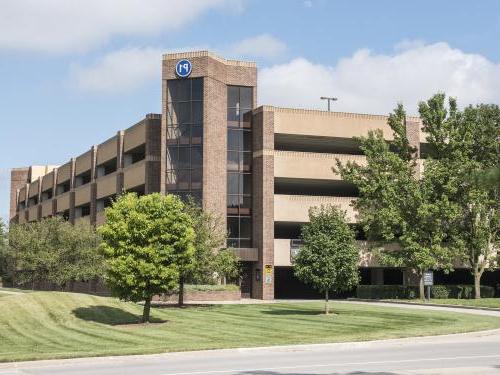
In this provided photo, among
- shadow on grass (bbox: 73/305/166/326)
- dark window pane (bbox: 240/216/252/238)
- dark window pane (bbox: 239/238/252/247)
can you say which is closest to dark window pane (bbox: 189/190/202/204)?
dark window pane (bbox: 240/216/252/238)

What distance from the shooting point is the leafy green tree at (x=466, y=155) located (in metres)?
52.9

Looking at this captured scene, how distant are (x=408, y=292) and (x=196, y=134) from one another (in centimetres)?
2087

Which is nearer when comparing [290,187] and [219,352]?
[219,352]

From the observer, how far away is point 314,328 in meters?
31.1

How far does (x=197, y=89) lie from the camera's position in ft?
196

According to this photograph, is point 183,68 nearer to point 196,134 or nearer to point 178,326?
point 196,134

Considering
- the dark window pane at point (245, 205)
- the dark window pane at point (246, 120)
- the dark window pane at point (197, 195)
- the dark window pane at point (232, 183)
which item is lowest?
the dark window pane at point (245, 205)

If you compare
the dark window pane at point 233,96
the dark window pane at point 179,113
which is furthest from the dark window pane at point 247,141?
the dark window pane at point 179,113

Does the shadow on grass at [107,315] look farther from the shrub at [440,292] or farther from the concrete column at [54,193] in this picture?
the concrete column at [54,193]

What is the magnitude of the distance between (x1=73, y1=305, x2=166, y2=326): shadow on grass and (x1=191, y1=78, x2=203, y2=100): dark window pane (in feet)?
80.9

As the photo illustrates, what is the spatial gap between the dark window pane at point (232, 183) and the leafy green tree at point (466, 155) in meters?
15.9

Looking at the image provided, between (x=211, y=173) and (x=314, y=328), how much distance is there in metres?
29.4

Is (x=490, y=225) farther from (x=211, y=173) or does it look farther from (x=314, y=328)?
(x=314, y=328)

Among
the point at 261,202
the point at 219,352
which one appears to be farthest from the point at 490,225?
the point at 219,352
